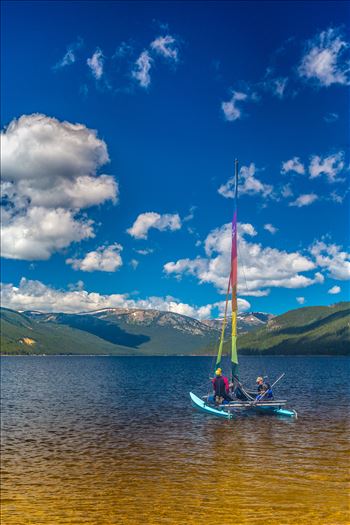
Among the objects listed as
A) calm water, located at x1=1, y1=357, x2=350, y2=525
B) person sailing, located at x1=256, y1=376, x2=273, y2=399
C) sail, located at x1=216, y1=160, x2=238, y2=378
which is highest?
sail, located at x1=216, y1=160, x2=238, y2=378

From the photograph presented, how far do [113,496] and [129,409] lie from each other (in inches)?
1475

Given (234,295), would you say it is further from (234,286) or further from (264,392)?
(264,392)

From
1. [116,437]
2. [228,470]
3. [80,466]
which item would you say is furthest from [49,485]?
[116,437]

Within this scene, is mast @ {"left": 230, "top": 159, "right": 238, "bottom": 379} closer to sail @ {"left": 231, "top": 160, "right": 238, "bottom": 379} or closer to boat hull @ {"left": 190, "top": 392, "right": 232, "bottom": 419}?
sail @ {"left": 231, "top": 160, "right": 238, "bottom": 379}

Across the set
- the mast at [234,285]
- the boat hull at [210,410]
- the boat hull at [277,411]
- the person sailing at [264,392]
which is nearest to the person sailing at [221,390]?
the boat hull at [210,410]

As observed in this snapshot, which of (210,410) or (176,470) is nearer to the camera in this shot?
(176,470)

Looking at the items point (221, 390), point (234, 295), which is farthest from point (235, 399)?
point (234, 295)

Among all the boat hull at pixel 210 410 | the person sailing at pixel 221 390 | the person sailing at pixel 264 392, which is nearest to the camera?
the boat hull at pixel 210 410

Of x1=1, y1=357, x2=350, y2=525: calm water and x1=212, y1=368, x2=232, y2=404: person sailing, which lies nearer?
x1=1, y1=357, x2=350, y2=525: calm water

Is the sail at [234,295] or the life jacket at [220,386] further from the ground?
the sail at [234,295]

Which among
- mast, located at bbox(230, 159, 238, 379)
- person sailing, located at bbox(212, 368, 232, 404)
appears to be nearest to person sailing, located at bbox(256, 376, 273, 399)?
Result: mast, located at bbox(230, 159, 238, 379)

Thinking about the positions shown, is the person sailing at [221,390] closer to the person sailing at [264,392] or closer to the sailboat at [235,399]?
the sailboat at [235,399]

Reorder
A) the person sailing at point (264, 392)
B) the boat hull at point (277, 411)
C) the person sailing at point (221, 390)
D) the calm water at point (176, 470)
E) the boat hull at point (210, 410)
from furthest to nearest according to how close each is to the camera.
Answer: the person sailing at point (264, 392)
the person sailing at point (221, 390)
the boat hull at point (277, 411)
the boat hull at point (210, 410)
the calm water at point (176, 470)

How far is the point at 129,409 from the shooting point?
60406 millimetres
